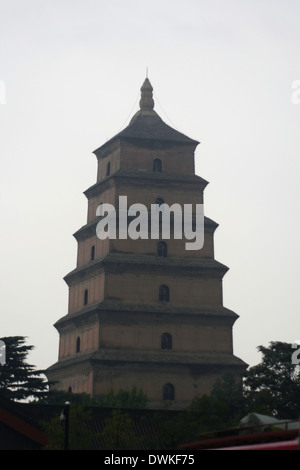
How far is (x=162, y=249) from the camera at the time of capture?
6016 centimetres

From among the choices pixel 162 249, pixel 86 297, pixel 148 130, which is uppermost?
pixel 148 130

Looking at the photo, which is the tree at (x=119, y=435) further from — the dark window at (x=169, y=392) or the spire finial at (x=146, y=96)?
the spire finial at (x=146, y=96)

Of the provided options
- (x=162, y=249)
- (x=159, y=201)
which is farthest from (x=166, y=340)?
(x=159, y=201)

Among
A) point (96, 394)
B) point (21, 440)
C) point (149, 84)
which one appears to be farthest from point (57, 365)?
point (21, 440)

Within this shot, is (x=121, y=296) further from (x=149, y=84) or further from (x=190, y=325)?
(x=149, y=84)

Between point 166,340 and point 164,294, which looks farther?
point 164,294

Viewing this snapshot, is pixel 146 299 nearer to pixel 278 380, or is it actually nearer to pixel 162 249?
pixel 162 249

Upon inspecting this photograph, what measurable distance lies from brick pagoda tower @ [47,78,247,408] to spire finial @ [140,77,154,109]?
163 inches

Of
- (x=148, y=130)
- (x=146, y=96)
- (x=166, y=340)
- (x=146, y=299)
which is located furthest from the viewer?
(x=146, y=96)

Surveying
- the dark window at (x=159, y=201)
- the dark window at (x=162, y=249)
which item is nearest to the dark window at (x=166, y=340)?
the dark window at (x=162, y=249)

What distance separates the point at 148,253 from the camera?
59625 millimetres

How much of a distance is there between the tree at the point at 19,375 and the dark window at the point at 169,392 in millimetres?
7191

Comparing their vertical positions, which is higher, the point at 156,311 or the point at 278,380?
the point at 156,311

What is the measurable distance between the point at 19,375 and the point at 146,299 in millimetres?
9205
